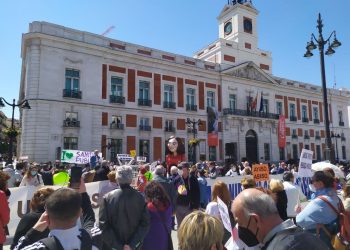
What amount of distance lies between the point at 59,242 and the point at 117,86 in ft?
87.1

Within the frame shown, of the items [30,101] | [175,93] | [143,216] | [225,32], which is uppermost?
[225,32]

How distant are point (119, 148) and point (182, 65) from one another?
35.5 feet

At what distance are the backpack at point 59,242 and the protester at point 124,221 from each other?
1.60m

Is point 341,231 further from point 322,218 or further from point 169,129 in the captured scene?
point 169,129

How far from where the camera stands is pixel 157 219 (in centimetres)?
441

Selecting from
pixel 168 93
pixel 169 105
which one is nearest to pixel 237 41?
pixel 168 93

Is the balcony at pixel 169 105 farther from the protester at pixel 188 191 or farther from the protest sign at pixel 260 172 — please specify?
the protester at pixel 188 191

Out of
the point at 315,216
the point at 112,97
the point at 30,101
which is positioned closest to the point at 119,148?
the point at 112,97

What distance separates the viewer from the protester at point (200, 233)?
2.26 metres

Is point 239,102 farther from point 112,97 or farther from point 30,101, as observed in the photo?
point 30,101

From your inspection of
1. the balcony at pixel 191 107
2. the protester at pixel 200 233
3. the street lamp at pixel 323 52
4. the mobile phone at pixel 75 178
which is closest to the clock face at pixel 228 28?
the balcony at pixel 191 107

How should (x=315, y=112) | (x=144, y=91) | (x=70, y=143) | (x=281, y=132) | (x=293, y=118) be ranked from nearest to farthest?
(x=70, y=143)
(x=144, y=91)
(x=281, y=132)
(x=293, y=118)
(x=315, y=112)

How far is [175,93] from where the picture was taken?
31547 mm

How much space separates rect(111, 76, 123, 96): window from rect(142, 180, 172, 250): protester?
2411 centimetres
